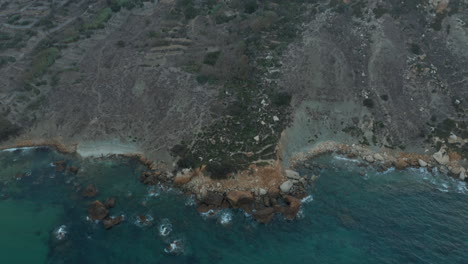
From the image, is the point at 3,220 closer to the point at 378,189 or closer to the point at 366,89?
the point at 378,189

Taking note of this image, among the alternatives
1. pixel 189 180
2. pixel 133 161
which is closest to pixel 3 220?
pixel 133 161

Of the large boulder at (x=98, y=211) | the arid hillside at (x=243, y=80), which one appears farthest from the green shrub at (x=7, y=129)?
the large boulder at (x=98, y=211)

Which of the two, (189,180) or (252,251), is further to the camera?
(189,180)

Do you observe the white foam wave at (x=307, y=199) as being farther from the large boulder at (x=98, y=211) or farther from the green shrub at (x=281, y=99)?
the large boulder at (x=98, y=211)

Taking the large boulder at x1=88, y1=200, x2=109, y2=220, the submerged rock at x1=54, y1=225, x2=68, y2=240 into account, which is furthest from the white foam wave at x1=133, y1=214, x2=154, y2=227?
the submerged rock at x1=54, y1=225, x2=68, y2=240

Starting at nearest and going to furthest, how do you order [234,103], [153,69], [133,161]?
[133,161] → [234,103] → [153,69]

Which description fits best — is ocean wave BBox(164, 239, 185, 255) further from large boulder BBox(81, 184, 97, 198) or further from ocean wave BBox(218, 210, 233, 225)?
large boulder BBox(81, 184, 97, 198)

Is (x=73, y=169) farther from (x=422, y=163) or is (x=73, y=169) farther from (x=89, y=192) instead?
(x=422, y=163)
